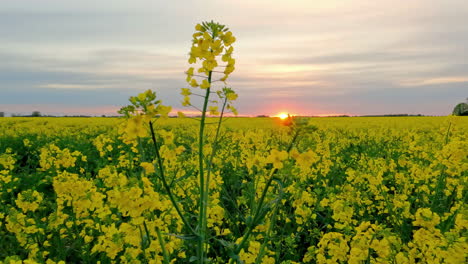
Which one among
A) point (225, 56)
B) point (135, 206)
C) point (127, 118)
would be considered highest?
point (225, 56)

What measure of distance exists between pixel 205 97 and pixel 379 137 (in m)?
11.3

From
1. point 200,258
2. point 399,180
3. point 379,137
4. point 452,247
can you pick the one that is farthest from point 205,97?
point 379,137

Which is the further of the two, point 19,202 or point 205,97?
point 19,202

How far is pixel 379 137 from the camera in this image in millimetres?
11984

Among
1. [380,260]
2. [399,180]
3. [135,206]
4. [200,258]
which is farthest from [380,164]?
[135,206]

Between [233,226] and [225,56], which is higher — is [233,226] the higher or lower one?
the lower one

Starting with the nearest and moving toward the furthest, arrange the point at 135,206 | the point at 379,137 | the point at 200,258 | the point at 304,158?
the point at 304,158 → the point at 135,206 → the point at 200,258 → the point at 379,137

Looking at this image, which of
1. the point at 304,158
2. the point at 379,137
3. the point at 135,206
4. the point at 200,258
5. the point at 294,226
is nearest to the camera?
the point at 304,158

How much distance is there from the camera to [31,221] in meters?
2.93

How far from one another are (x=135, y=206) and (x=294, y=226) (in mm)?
2882

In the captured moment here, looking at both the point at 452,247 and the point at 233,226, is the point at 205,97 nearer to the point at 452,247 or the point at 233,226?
the point at 452,247

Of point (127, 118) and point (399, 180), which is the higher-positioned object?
point (127, 118)

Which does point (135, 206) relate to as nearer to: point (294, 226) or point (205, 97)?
point (205, 97)

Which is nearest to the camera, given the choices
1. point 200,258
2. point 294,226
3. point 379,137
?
point 200,258
